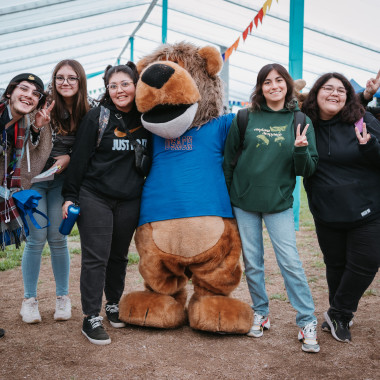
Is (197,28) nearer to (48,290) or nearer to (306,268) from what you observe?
(306,268)

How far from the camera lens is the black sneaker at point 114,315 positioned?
2951 millimetres

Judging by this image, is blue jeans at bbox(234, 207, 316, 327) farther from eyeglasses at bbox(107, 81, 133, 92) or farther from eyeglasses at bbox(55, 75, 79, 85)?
eyeglasses at bbox(55, 75, 79, 85)

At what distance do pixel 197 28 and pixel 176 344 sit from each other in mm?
9486

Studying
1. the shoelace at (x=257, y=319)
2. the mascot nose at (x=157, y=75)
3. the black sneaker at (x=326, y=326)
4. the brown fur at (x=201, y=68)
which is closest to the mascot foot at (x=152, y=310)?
the shoelace at (x=257, y=319)

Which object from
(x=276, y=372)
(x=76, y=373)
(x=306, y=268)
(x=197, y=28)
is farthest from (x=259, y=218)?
(x=197, y=28)

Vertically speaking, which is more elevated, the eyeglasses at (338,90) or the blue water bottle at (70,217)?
the eyeglasses at (338,90)

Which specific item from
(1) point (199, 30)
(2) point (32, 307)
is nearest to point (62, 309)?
(2) point (32, 307)

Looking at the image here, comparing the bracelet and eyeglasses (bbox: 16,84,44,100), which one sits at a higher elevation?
eyeglasses (bbox: 16,84,44,100)

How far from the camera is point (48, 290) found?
3.78 m

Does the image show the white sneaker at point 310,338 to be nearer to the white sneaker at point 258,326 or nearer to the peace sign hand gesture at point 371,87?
the white sneaker at point 258,326

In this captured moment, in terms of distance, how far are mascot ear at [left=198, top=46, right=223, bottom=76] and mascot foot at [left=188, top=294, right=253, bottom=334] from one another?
1.54m

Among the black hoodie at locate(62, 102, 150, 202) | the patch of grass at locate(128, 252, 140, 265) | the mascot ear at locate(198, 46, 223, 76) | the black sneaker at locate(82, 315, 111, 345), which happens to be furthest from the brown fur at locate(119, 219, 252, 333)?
the patch of grass at locate(128, 252, 140, 265)

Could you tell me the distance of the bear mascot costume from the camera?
2.64m

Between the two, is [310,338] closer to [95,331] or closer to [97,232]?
[95,331]
